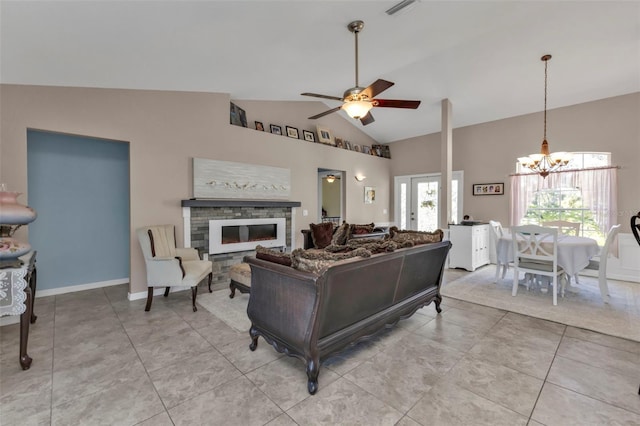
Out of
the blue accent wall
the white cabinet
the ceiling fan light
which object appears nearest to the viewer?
the ceiling fan light

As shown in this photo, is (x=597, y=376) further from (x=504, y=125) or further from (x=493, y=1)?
(x=504, y=125)

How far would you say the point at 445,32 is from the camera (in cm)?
352

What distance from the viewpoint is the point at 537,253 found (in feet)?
12.5

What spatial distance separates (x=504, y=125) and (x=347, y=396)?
6373 mm

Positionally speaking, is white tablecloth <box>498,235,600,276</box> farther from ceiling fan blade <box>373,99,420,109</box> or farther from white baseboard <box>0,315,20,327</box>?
white baseboard <box>0,315,20,327</box>

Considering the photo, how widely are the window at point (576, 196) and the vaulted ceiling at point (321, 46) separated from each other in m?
1.26

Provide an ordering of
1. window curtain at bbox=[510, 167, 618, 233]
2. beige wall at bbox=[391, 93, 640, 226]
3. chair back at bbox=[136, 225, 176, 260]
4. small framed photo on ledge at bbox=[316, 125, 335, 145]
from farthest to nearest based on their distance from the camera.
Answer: small framed photo on ledge at bbox=[316, 125, 335, 145]
window curtain at bbox=[510, 167, 618, 233]
beige wall at bbox=[391, 93, 640, 226]
chair back at bbox=[136, 225, 176, 260]

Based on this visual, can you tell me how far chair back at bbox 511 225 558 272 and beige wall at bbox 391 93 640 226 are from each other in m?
2.31

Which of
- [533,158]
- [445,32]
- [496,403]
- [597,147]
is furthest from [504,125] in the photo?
[496,403]

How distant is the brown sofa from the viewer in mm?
1977

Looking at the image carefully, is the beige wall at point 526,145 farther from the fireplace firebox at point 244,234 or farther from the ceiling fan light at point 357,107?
the ceiling fan light at point 357,107

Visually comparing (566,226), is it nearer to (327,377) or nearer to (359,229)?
(359,229)

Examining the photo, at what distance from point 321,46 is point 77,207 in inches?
162

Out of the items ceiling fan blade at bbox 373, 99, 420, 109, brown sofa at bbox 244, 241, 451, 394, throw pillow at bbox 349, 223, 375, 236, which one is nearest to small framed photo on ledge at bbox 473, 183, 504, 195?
throw pillow at bbox 349, 223, 375, 236
